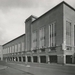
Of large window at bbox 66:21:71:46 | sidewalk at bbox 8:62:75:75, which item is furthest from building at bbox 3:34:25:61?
sidewalk at bbox 8:62:75:75

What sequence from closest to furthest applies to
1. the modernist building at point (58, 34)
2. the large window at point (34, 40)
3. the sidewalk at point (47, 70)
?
the sidewalk at point (47, 70), the modernist building at point (58, 34), the large window at point (34, 40)

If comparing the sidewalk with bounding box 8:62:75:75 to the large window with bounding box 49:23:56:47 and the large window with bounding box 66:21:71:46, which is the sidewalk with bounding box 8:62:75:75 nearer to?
the large window with bounding box 66:21:71:46

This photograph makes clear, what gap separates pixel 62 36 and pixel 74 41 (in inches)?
281

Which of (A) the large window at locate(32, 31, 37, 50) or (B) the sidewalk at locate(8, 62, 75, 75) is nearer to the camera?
(B) the sidewalk at locate(8, 62, 75, 75)

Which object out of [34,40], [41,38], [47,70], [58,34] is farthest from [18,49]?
[47,70]

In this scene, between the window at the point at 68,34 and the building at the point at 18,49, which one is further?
the building at the point at 18,49

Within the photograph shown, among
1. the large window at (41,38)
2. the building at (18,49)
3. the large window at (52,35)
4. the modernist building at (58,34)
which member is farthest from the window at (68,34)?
the building at (18,49)

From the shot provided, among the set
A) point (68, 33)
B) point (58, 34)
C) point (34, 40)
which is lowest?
point (34, 40)

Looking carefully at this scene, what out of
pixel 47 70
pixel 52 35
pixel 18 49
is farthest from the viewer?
pixel 18 49

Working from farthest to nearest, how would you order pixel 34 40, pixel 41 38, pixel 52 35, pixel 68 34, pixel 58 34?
1. pixel 34 40
2. pixel 41 38
3. pixel 52 35
4. pixel 68 34
5. pixel 58 34

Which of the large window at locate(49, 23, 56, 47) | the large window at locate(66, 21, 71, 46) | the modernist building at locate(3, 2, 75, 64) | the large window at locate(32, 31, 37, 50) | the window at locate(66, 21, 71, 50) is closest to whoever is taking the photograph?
the modernist building at locate(3, 2, 75, 64)

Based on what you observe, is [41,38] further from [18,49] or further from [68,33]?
[18,49]

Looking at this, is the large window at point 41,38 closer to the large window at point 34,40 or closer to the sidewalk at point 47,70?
the large window at point 34,40

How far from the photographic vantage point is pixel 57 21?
2886 centimetres
